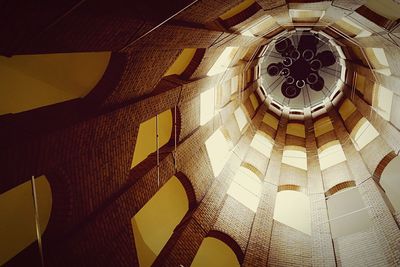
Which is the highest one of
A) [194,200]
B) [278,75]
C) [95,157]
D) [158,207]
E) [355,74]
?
[278,75]

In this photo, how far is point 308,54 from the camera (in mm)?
18391

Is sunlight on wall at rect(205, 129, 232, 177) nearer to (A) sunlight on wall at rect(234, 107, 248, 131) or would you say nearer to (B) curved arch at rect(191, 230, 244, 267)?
(A) sunlight on wall at rect(234, 107, 248, 131)

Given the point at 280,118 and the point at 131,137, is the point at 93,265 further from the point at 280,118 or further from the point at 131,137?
the point at 280,118

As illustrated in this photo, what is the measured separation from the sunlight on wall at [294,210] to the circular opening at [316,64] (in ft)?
27.3

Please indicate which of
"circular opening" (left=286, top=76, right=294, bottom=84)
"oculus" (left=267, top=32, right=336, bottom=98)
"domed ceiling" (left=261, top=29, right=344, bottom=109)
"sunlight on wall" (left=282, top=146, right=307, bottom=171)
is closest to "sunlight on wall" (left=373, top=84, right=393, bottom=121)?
"sunlight on wall" (left=282, top=146, right=307, bottom=171)

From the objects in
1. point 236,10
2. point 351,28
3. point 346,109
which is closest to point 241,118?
point 346,109

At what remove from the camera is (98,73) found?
6129mm

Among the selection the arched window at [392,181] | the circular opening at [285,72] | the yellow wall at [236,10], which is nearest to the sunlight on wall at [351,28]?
the yellow wall at [236,10]

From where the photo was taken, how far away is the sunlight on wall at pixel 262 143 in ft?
43.4

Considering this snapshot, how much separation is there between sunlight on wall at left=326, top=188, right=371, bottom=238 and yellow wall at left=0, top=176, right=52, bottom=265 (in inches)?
291

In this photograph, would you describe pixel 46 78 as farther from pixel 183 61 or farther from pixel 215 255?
pixel 215 255

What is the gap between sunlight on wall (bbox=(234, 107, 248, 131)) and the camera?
12.9 m

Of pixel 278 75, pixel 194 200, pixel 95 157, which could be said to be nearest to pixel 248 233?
pixel 194 200

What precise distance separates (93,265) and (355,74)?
1197 cm
